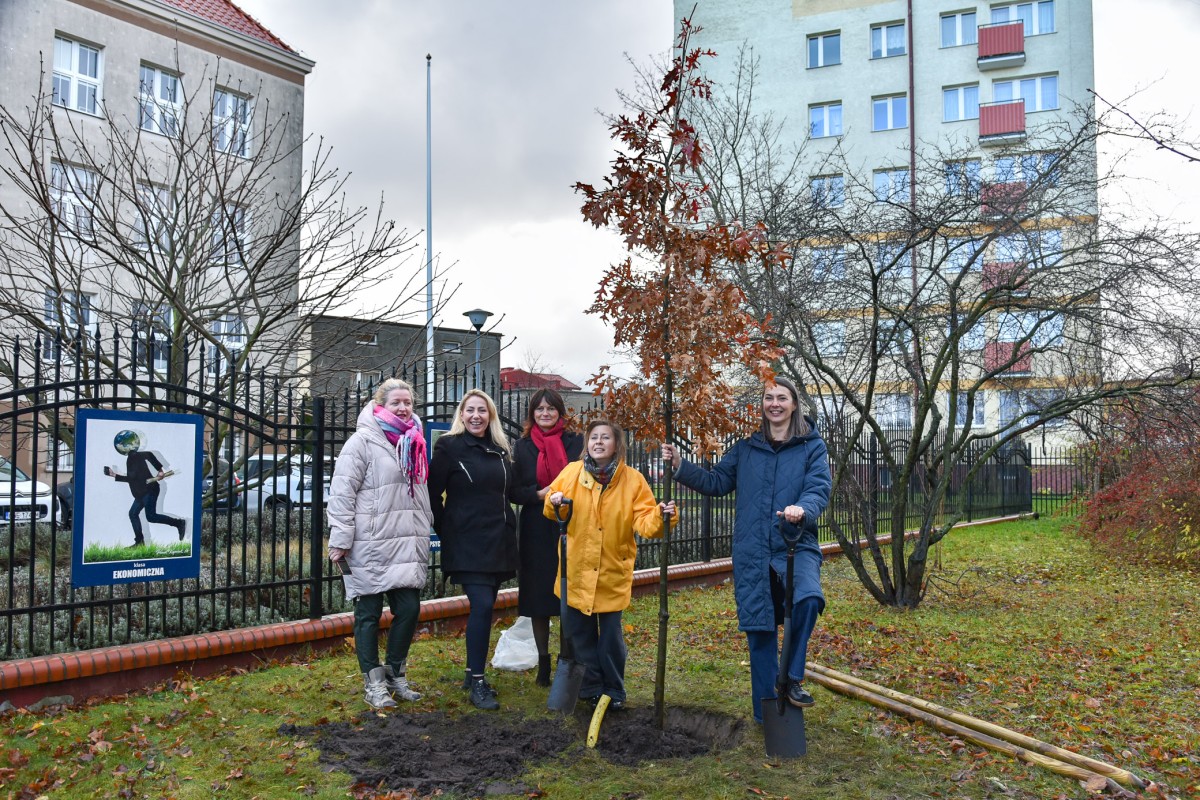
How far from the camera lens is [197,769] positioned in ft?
14.4

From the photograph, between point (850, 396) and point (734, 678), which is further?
point (850, 396)

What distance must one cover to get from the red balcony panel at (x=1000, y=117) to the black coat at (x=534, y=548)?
29.6 m

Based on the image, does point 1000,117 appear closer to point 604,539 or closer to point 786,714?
point 604,539

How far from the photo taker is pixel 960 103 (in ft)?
106

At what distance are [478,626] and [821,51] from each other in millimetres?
32676

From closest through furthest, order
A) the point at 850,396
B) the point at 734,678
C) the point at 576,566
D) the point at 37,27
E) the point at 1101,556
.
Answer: the point at 576,566, the point at 734,678, the point at 850,396, the point at 1101,556, the point at 37,27

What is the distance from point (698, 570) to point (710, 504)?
2.41 feet

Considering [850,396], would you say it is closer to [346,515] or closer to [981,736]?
[981,736]

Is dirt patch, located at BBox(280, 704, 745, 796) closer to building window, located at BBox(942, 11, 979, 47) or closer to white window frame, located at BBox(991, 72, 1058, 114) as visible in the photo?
white window frame, located at BBox(991, 72, 1058, 114)

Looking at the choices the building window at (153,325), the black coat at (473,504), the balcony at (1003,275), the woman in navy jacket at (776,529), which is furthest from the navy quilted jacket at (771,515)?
the building window at (153,325)

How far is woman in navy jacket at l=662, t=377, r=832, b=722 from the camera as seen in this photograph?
15.0ft

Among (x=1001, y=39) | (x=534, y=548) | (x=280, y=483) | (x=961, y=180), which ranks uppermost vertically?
(x=1001, y=39)

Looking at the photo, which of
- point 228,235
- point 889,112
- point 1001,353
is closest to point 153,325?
point 228,235

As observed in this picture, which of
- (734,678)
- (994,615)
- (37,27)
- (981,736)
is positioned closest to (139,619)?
(734,678)
